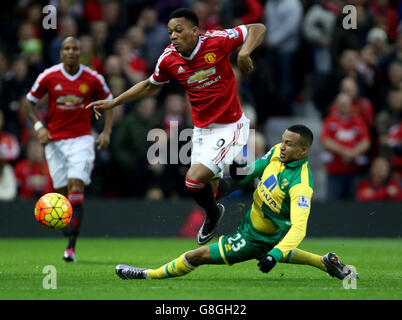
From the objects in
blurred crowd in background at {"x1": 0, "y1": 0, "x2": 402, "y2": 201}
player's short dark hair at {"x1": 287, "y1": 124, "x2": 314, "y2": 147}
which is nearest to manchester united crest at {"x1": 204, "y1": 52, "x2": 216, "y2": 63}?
player's short dark hair at {"x1": 287, "y1": 124, "x2": 314, "y2": 147}

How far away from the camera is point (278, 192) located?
7891 millimetres

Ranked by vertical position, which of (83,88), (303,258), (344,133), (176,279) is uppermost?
(83,88)

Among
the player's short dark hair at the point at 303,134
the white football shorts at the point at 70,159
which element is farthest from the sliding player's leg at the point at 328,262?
the white football shorts at the point at 70,159

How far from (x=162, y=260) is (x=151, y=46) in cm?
683

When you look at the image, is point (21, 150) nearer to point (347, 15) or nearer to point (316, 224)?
point (316, 224)

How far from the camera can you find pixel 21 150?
15.5m

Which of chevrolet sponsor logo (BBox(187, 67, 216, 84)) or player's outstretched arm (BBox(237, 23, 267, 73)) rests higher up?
player's outstretched arm (BBox(237, 23, 267, 73))

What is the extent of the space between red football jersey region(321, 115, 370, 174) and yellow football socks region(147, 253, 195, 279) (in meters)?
7.85

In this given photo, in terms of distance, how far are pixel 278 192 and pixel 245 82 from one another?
9.08m

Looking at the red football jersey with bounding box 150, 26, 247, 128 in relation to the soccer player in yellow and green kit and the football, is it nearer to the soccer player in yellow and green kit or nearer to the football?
the soccer player in yellow and green kit

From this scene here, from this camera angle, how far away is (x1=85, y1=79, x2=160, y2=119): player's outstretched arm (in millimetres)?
8805

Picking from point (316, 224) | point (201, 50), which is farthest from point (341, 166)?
point (201, 50)

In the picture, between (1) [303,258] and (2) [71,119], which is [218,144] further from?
(2) [71,119]

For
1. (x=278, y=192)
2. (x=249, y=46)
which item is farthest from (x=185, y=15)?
(x=278, y=192)
